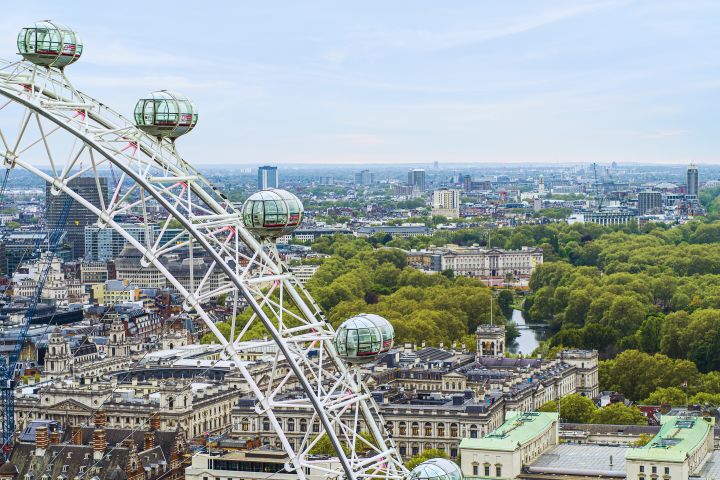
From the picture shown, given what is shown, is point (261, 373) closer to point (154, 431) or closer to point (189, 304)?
point (154, 431)

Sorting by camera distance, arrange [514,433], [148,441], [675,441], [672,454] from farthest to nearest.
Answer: [148,441] < [514,433] < [675,441] < [672,454]

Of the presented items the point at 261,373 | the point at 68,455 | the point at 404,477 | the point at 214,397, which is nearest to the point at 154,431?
the point at 68,455

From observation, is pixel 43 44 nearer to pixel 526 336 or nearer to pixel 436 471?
pixel 436 471

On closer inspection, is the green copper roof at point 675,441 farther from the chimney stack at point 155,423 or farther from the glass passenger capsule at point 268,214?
the glass passenger capsule at point 268,214

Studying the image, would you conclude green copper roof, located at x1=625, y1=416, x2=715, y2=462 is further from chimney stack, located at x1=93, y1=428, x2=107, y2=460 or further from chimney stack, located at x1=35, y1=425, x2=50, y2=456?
chimney stack, located at x1=35, y1=425, x2=50, y2=456

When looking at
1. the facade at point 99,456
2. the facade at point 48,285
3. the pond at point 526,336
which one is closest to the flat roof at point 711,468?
the facade at point 99,456

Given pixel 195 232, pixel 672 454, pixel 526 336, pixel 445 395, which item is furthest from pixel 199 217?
pixel 526 336

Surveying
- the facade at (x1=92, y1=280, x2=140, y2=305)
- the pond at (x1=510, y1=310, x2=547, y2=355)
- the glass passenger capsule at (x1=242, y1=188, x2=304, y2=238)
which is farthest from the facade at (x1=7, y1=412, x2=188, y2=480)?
the facade at (x1=92, y1=280, x2=140, y2=305)

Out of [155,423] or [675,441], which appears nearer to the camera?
[675,441]

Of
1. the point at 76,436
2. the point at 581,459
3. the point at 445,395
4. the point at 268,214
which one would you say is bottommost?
the point at 445,395
